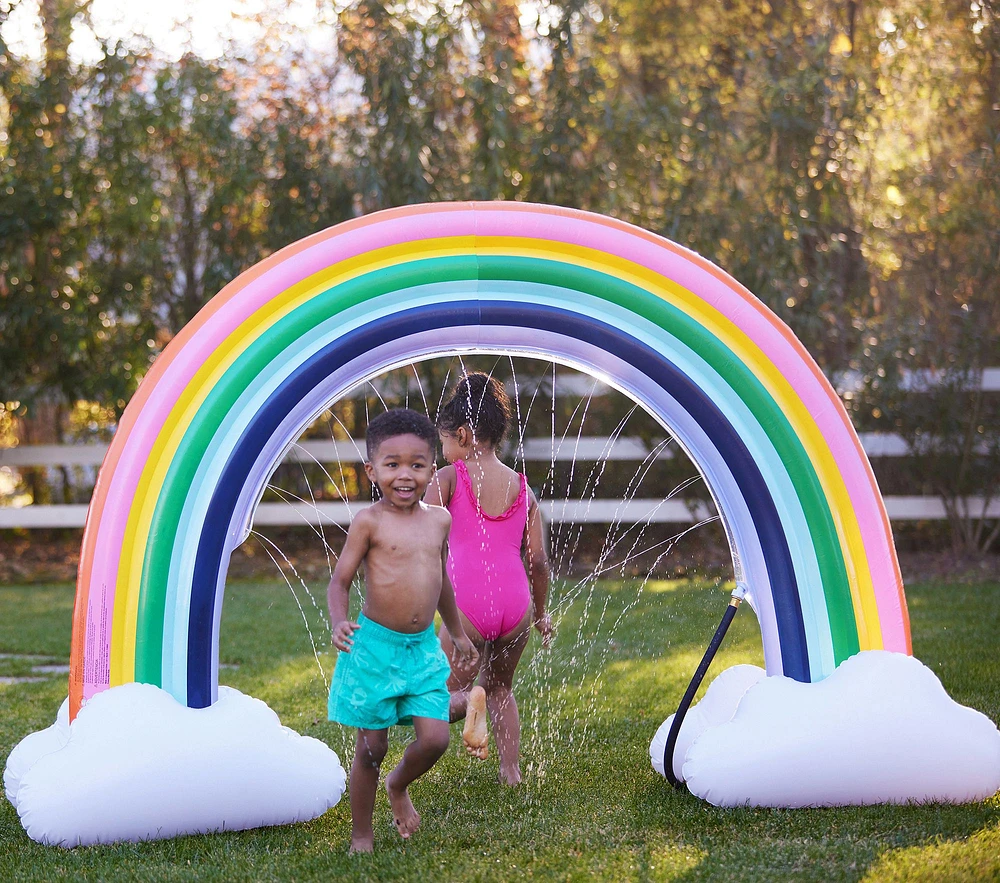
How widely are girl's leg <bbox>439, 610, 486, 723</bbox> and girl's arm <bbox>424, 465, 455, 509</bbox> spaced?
15.8 inches

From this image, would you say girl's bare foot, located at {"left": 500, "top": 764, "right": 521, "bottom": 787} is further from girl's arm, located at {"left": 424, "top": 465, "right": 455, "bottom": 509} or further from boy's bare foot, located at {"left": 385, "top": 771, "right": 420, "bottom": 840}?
girl's arm, located at {"left": 424, "top": 465, "right": 455, "bottom": 509}

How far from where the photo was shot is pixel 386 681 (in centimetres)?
332

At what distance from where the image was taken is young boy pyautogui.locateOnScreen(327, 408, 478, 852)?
3320mm

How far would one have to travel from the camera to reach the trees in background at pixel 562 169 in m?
9.23

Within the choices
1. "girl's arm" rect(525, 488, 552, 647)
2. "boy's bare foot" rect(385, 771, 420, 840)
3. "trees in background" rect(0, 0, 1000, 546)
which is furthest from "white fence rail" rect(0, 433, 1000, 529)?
"boy's bare foot" rect(385, 771, 420, 840)

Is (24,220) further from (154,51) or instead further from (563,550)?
(563,550)

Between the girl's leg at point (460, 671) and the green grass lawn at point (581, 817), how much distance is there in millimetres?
268

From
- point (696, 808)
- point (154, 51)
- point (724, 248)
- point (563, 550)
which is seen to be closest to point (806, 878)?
point (696, 808)

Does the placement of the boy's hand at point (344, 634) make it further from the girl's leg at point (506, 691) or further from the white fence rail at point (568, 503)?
the white fence rail at point (568, 503)

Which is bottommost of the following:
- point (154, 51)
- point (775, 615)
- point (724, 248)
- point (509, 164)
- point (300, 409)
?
point (775, 615)

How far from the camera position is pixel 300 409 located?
386 cm

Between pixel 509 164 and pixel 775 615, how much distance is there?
6.50 meters

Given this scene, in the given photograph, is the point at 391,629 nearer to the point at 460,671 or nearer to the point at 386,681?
the point at 386,681

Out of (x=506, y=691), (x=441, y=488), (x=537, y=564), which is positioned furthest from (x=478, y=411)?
(x=506, y=691)
